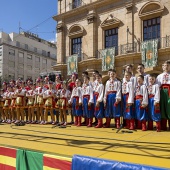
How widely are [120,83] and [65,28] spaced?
737 inches

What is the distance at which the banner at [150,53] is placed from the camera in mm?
17825

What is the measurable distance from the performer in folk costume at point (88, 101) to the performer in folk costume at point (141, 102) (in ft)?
4.67

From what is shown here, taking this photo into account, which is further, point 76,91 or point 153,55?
point 153,55

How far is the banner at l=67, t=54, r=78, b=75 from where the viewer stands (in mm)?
22330

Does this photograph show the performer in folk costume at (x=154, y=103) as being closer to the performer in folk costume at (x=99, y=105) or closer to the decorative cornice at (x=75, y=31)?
the performer in folk costume at (x=99, y=105)

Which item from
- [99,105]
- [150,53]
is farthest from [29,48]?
[99,105]

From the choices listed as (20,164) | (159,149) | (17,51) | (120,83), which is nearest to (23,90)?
(120,83)

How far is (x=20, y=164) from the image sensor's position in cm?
363

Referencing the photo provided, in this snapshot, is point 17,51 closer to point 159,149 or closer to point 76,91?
point 76,91

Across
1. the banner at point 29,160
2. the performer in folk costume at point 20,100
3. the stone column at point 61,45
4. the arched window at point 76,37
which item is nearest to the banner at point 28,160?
the banner at point 29,160

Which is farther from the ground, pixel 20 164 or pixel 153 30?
pixel 153 30

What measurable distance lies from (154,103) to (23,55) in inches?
1811

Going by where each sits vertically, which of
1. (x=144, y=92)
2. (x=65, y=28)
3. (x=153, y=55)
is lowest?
(x=144, y=92)

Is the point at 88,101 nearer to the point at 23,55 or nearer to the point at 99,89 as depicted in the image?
the point at 99,89
